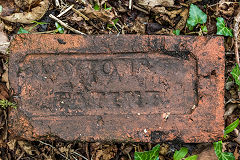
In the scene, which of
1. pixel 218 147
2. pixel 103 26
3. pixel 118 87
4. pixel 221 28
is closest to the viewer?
pixel 118 87

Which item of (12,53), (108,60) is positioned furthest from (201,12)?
(12,53)

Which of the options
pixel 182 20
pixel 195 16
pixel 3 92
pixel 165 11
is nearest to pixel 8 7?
pixel 3 92

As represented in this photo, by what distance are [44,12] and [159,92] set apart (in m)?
1.37

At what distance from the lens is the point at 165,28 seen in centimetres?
248

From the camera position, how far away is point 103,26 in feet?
8.08

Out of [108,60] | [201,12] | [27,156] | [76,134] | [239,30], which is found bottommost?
[27,156]

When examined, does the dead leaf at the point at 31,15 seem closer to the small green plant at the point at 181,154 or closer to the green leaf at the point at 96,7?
the green leaf at the point at 96,7

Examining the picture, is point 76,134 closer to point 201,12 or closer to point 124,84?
point 124,84

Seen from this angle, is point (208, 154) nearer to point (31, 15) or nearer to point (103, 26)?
point (103, 26)

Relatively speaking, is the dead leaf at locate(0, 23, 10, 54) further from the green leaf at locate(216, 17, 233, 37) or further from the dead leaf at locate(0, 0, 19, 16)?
the green leaf at locate(216, 17, 233, 37)

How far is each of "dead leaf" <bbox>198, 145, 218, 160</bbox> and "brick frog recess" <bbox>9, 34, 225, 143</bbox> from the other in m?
0.28

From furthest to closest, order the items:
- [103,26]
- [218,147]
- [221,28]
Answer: [103,26] → [221,28] → [218,147]

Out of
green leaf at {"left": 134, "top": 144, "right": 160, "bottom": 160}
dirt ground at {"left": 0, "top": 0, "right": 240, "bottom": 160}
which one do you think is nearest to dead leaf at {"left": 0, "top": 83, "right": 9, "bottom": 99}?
dirt ground at {"left": 0, "top": 0, "right": 240, "bottom": 160}

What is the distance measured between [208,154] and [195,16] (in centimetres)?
131
